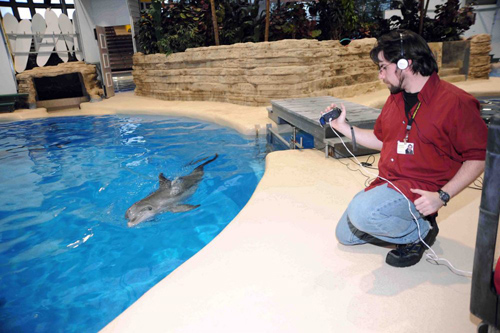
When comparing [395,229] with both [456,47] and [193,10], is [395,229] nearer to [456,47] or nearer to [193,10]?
[193,10]

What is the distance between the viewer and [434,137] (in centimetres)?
188

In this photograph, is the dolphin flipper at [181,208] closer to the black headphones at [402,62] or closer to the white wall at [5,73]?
the black headphones at [402,62]

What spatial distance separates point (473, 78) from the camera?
12195 mm

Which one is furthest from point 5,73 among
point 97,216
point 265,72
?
point 97,216

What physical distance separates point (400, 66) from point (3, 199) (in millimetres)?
5578

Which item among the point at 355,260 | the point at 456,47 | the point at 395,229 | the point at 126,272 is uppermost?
the point at 456,47

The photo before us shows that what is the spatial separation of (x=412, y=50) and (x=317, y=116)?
9.38ft

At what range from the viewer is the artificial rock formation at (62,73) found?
11.7m

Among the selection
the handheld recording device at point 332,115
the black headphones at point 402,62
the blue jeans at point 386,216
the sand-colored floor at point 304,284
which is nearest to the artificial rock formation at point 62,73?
the sand-colored floor at point 304,284

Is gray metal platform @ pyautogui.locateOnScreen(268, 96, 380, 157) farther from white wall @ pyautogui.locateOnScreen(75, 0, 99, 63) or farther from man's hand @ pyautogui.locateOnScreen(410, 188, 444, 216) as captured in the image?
white wall @ pyautogui.locateOnScreen(75, 0, 99, 63)

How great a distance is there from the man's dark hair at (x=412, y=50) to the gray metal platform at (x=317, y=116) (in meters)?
2.28

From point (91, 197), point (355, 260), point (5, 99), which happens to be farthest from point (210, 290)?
point (5, 99)

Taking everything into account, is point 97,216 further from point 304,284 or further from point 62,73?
point 62,73

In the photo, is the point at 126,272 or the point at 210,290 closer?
the point at 210,290
